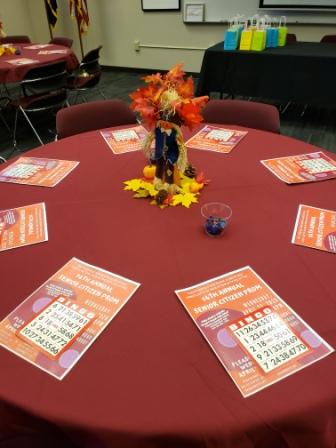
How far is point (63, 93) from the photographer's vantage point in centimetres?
353

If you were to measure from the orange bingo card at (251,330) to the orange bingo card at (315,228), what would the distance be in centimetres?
24

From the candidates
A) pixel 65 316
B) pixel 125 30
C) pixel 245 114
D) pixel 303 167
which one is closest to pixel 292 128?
pixel 245 114

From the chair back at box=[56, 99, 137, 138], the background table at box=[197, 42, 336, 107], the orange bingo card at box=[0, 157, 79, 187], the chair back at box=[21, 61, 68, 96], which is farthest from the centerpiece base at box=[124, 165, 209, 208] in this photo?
the background table at box=[197, 42, 336, 107]

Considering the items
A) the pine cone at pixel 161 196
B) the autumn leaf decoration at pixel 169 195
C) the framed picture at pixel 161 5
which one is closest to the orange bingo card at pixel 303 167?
the autumn leaf decoration at pixel 169 195

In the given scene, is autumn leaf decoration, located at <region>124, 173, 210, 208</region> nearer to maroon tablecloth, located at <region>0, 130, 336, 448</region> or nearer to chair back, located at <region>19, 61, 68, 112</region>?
maroon tablecloth, located at <region>0, 130, 336, 448</region>

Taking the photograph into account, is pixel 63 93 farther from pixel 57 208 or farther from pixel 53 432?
pixel 53 432

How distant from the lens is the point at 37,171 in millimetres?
1490

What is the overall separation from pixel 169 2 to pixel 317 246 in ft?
18.4

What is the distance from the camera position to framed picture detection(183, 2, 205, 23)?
17.1ft

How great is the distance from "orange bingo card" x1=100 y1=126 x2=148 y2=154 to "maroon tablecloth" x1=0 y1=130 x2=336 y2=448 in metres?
0.25

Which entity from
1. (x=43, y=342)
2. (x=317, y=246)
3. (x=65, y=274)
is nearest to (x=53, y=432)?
(x=43, y=342)

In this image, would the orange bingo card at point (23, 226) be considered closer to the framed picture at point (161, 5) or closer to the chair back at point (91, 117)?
the chair back at point (91, 117)

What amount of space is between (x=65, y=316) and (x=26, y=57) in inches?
144

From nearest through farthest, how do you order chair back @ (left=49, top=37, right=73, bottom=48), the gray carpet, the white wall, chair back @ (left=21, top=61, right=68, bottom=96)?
1. chair back @ (left=21, top=61, right=68, bottom=96)
2. the gray carpet
3. chair back @ (left=49, top=37, right=73, bottom=48)
4. the white wall
